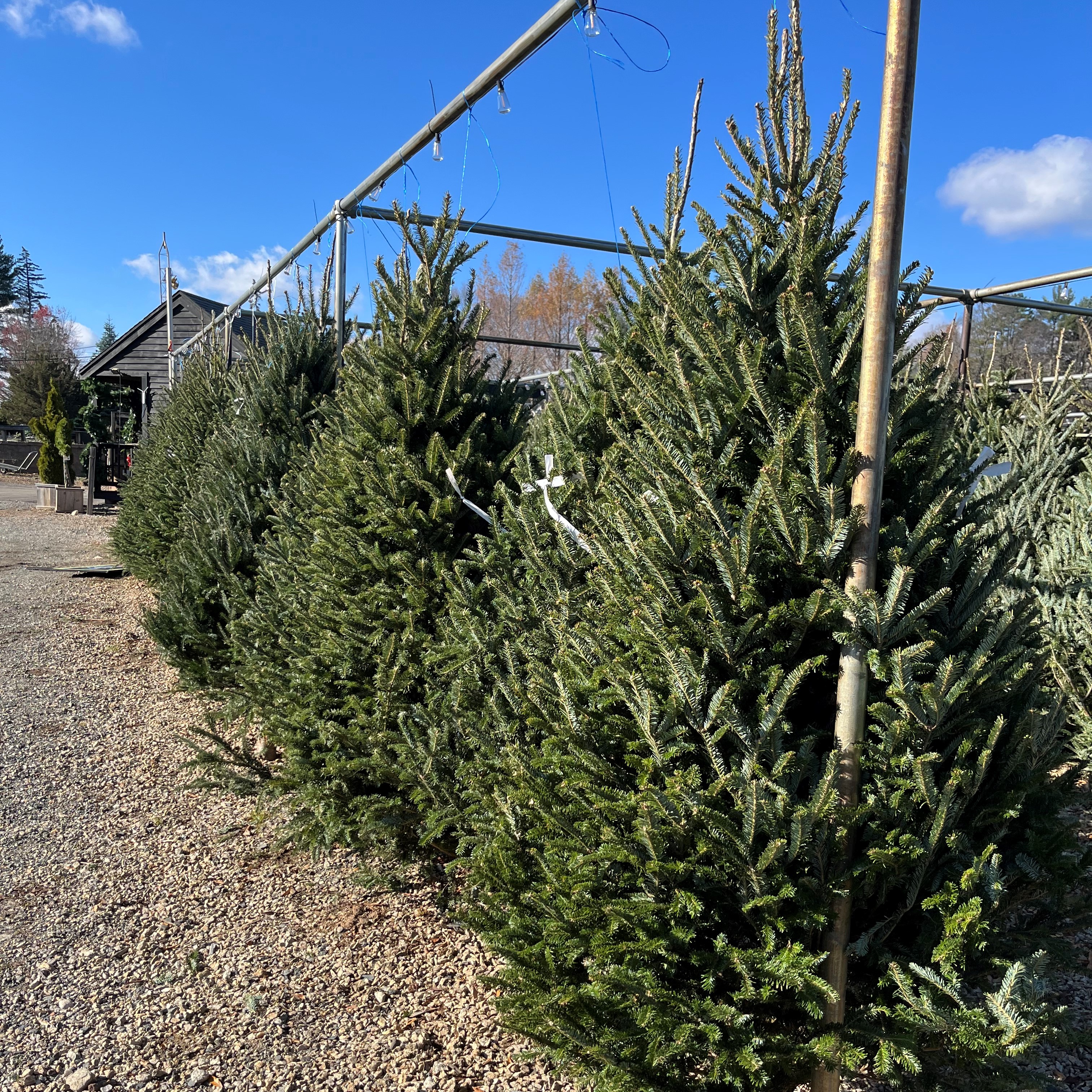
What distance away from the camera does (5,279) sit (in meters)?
57.5

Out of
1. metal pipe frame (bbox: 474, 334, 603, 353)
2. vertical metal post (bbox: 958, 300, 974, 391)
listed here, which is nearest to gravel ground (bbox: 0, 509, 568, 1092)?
metal pipe frame (bbox: 474, 334, 603, 353)

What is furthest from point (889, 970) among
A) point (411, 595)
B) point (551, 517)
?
point (411, 595)

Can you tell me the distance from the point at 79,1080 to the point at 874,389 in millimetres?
3233

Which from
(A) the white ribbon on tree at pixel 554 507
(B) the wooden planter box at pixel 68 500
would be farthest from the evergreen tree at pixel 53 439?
(A) the white ribbon on tree at pixel 554 507

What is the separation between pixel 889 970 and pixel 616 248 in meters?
3.45

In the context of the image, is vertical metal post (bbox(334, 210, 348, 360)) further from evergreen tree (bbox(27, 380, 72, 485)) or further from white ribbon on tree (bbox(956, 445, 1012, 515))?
evergreen tree (bbox(27, 380, 72, 485))

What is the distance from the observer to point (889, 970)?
194cm

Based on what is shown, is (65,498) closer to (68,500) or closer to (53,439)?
(68,500)

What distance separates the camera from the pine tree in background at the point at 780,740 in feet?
6.37

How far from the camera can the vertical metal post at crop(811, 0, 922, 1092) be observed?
198 cm

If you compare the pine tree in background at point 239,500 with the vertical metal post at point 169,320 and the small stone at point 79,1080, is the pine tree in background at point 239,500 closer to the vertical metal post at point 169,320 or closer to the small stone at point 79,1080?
the small stone at point 79,1080

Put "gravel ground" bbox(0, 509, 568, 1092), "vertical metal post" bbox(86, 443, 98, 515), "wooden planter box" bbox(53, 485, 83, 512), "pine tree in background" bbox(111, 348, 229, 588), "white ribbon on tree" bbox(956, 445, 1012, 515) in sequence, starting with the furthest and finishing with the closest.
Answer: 1. "wooden planter box" bbox(53, 485, 83, 512)
2. "vertical metal post" bbox(86, 443, 98, 515)
3. "pine tree in background" bbox(111, 348, 229, 588)
4. "gravel ground" bbox(0, 509, 568, 1092)
5. "white ribbon on tree" bbox(956, 445, 1012, 515)

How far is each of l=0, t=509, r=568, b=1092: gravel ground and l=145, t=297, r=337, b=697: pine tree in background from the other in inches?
33.2

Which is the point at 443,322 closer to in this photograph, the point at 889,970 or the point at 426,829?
the point at 426,829
